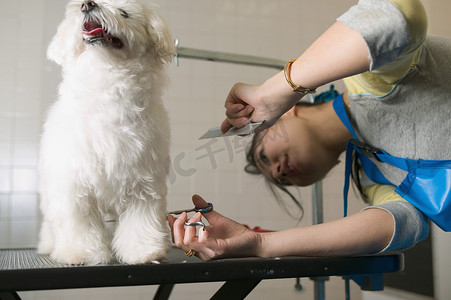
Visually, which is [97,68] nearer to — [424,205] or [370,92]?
[370,92]

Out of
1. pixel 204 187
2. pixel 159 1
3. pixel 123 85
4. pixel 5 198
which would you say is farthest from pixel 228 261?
pixel 159 1

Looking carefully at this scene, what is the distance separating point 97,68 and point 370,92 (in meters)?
0.62

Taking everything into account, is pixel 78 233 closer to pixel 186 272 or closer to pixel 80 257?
pixel 80 257

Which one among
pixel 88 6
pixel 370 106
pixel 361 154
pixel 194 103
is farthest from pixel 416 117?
pixel 194 103

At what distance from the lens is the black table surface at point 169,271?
25.0 inches

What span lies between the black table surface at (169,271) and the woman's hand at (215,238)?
0.11ft

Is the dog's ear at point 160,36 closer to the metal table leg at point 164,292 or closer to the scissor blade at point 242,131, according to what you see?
the scissor blade at point 242,131

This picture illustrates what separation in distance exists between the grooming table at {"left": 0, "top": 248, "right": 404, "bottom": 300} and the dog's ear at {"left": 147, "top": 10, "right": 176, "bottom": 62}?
0.40 m

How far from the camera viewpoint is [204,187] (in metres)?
2.11

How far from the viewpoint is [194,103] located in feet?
6.93

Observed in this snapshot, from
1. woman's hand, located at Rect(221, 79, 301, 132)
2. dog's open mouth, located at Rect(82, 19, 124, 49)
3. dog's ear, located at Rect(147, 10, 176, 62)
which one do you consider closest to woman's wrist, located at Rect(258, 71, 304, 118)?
woman's hand, located at Rect(221, 79, 301, 132)

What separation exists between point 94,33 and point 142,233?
0.37 meters

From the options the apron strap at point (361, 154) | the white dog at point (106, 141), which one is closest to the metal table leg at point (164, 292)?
the white dog at point (106, 141)

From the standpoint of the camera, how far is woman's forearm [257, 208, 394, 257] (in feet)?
2.90
